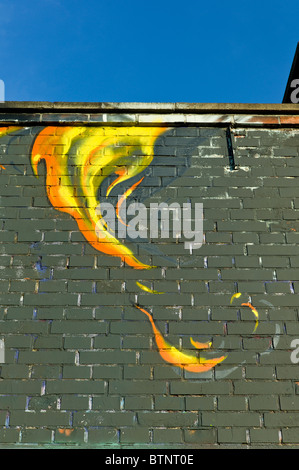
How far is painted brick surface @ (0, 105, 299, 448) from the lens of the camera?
3461 millimetres

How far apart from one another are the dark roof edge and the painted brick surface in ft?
0.20

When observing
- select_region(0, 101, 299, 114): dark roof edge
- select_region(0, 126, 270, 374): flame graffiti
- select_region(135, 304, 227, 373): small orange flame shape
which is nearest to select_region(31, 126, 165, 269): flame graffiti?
select_region(0, 126, 270, 374): flame graffiti

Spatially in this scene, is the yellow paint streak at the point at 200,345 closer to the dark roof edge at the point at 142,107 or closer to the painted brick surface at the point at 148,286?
the painted brick surface at the point at 148,286

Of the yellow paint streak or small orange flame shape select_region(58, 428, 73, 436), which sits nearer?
small orange flame shape select_region(58, 428, 73, 436)

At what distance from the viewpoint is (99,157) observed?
4324 mm

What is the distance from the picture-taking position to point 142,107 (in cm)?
443

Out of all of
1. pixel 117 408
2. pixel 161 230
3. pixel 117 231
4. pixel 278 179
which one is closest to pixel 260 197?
pixel 278 179

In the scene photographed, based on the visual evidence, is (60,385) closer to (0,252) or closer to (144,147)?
(0,252)

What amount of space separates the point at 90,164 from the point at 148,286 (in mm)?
1324

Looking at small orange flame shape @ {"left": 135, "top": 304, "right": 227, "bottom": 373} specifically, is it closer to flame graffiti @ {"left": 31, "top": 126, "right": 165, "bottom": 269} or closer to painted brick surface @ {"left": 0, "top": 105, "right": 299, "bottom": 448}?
painted brick surface @ {"left": 0, "top": 105, "right": 299, "bottom": 448}

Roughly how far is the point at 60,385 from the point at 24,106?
8.73 ft

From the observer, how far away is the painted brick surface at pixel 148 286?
3.46 meters

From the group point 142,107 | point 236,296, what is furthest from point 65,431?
point 142,107

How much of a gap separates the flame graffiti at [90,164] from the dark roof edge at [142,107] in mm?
185
